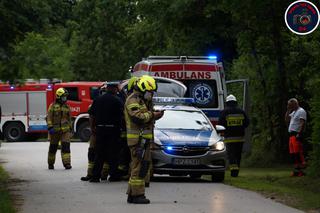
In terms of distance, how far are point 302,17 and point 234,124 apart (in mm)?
5099

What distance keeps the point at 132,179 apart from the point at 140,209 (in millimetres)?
701

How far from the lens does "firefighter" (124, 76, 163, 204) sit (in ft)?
43.5

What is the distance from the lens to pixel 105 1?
55000mm

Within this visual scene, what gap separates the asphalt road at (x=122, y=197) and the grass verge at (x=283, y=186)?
38 cm

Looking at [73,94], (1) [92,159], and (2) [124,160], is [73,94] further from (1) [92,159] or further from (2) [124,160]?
(1) [92,159]

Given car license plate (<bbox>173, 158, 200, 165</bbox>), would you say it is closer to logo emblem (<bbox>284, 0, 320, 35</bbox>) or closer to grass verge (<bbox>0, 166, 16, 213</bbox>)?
grass verge (<bbox>0, 166, 16, 213</bbox>)

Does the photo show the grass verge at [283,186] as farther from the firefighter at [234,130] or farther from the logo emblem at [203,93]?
the logo emblem at [203,93]

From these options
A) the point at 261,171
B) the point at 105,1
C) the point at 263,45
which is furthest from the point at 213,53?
the point at 105,1

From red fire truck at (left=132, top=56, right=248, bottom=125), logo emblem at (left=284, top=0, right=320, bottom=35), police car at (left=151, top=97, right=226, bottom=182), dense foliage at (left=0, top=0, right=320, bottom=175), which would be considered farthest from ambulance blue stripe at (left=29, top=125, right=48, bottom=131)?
logo emblem at (left=284, top=0, right=320, bottom=35)

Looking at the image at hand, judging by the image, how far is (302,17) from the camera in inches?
595

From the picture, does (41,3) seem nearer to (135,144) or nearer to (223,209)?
(135,144)

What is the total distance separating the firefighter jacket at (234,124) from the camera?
64.8 feet

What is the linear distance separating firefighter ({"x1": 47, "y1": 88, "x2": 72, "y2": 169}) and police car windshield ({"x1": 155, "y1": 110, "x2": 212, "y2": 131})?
3602 mm

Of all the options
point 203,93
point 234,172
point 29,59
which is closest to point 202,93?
point 203,93
